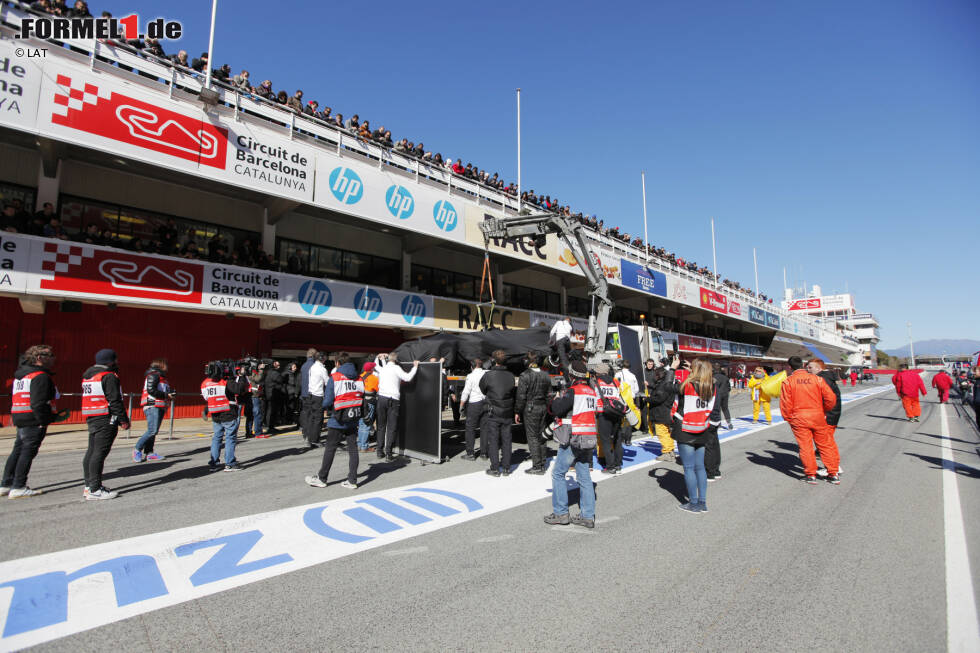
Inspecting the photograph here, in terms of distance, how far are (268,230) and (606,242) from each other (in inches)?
667

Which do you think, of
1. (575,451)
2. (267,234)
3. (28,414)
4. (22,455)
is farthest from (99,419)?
(267,234)

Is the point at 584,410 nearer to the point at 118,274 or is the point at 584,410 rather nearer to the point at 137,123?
the point at 118,274

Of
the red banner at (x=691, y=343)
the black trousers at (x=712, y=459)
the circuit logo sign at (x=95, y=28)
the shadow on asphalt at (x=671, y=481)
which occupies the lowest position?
the shadow on asphalt at (x=671, y=481)

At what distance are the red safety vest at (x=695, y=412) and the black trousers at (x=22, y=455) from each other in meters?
7.64

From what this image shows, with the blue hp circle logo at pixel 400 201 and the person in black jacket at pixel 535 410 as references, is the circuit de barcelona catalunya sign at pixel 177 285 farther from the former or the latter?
the person in black jacket at pixel 535 410

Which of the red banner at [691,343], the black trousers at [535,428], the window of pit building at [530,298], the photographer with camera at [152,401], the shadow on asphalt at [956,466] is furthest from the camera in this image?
the red banner at [691,343]

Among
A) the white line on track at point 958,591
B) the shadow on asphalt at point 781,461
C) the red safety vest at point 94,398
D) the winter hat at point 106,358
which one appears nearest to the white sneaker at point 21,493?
the red safety vest at point 94,398

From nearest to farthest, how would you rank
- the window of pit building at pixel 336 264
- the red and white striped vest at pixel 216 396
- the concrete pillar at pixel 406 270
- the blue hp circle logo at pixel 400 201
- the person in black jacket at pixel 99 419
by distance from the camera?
the person in black jacket at pixel 99 419 < the red and white striped vest at pixel 216 396 < the blue hp circle logo at pixel 400 201 < the window of pit building at pixel 336 264 < the concrete pillar at pixel 406 270

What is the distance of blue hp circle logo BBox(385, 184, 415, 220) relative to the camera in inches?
617

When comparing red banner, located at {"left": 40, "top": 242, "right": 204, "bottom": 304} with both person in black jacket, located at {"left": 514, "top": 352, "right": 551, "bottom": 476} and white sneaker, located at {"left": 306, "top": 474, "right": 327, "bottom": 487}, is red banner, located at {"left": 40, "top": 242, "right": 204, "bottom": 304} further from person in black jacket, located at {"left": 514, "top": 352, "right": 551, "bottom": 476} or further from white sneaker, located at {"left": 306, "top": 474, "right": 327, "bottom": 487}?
person in black jacket, located at {"left": 514, "top": 352, "right": 551, "bottom": 476}

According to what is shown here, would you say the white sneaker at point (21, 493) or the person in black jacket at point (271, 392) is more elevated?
the person in black jacket at point (271, 392)

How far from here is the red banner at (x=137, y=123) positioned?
9969 mm

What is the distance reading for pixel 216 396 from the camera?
7.04 m

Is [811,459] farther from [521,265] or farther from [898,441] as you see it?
[521,265]
